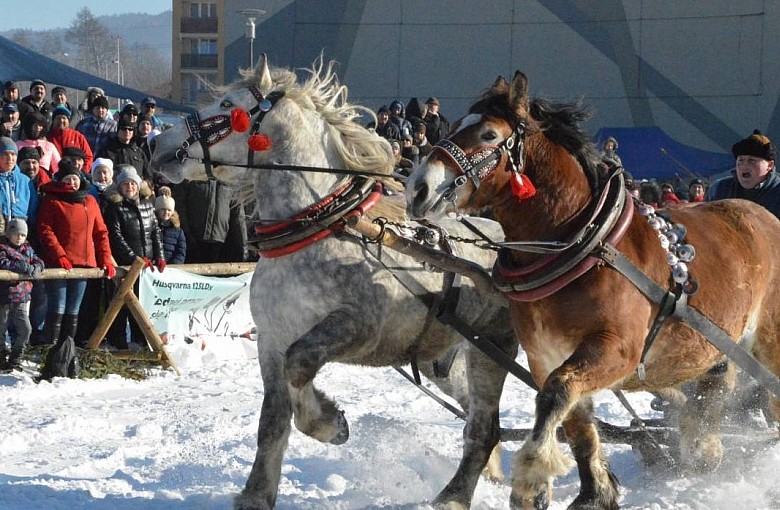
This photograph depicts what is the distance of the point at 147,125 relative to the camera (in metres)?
11.6

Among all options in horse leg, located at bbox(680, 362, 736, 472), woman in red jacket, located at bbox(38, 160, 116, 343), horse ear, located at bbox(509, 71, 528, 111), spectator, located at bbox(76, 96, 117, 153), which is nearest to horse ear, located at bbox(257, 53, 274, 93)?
horse ear, located at bbox(509, 71, 528, 111)

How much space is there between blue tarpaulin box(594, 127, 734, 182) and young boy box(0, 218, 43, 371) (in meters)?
14.0

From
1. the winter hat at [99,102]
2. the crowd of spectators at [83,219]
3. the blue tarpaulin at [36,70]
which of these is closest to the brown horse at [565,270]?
the crowd of spectators at [83,219]

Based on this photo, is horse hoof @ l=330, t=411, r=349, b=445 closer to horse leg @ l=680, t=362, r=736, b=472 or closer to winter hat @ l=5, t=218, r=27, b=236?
horse leg @ l=680, t=362, r=736, b=472

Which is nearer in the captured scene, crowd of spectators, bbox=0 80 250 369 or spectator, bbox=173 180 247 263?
crowd of spectators, bbox=0 80 250 369

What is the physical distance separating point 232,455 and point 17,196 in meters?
3.55

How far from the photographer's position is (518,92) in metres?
4.43

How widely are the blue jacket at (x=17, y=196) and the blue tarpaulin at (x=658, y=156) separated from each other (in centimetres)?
1357

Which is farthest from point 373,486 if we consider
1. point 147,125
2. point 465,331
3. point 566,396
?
point 147,125

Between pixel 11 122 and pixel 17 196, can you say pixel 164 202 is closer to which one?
pixel 17 196

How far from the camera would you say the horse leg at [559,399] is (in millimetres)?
4105

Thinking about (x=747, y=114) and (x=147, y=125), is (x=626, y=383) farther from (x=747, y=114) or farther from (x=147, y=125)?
(x=747, y=114)

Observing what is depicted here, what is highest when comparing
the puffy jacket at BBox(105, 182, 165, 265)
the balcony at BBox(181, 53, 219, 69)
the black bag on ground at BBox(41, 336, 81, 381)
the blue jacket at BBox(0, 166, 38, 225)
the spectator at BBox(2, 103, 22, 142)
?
the balcony at BBox(181, 53, 219, 69)

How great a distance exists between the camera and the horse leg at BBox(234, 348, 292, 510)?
495 centimetres
